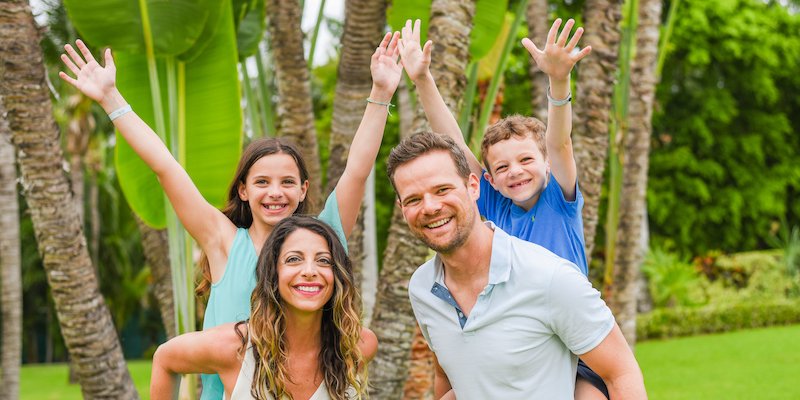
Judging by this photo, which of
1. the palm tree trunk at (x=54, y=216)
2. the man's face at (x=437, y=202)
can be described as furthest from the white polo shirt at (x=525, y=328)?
the palm tree trunk at (x=54, y=216)

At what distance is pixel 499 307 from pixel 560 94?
34.6 inches

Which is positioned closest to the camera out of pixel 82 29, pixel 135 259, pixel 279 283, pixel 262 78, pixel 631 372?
pixel 631 372

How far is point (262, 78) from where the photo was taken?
6.24 metres

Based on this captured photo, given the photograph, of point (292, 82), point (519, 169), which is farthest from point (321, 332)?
point (292, 82)

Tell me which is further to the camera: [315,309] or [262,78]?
[262,78]

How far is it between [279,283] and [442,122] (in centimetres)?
98

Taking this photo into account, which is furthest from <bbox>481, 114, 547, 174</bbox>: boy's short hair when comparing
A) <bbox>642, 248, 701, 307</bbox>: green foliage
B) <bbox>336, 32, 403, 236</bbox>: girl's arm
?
<bbox>642, 248, 701, 307</bbox>: green foliage

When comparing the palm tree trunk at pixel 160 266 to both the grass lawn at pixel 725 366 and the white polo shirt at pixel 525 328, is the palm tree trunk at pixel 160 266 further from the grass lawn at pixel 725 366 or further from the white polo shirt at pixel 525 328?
the grass lawn at pixel 725 366

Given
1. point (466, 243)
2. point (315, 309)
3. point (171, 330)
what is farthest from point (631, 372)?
point (171, 330)

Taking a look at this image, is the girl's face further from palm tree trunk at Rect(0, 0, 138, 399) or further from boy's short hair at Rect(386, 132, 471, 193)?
palm tree trunk at Rect(0, 0, 138, 399)

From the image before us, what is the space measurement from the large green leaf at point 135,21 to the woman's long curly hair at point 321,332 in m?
2.29

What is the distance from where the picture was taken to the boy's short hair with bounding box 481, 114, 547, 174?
3.30m

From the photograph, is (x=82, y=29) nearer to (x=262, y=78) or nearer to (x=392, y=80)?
(x=262, y=78)

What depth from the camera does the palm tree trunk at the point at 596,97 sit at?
5879mm
